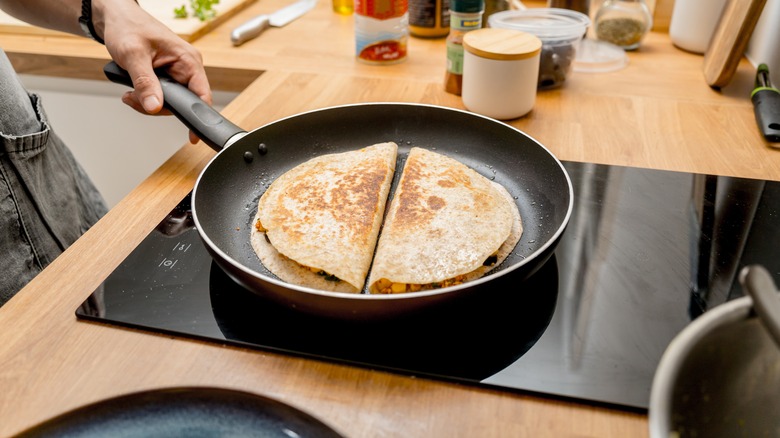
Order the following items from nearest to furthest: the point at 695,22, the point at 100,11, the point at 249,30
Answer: the point at 100,11, the point at 695,22, the point at 249,30

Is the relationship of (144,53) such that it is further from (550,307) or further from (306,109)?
(550,307)

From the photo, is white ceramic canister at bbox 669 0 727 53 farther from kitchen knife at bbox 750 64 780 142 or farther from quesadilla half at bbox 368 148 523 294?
quesadilla half at bbox 368 148 523 294

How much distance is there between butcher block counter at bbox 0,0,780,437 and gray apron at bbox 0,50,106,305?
0.27m

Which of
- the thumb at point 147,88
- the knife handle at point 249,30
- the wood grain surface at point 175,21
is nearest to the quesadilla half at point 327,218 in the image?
the thumb at point 147,88

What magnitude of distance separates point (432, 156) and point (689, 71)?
867 millimetres

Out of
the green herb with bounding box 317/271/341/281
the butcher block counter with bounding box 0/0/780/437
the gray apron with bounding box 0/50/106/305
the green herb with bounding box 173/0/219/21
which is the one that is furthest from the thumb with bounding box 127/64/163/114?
the green herb with bounding box 173/0/219/21

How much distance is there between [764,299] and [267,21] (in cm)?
167

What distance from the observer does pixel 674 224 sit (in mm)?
918

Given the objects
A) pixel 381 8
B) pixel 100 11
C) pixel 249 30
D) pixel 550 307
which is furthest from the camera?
pixel 249 30

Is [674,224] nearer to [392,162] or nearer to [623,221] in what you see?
[623,221]

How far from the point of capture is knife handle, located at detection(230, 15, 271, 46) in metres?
1.64

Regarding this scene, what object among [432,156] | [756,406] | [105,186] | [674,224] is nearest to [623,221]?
[674,224]

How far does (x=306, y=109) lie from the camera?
132 cm

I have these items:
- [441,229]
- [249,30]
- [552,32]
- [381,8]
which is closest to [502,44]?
[552,32]
